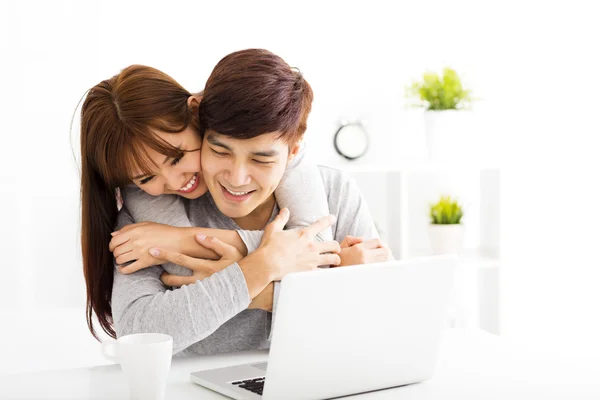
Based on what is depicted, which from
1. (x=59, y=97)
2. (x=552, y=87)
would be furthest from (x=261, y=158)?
(x=552, y=87)

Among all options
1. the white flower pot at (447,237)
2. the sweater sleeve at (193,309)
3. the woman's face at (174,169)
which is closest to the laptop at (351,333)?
the sweater sleeve at (193,309)

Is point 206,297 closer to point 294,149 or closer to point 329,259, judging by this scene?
point 329,259

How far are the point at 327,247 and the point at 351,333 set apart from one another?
441mm

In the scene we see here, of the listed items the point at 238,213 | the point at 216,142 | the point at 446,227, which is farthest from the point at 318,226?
the point at 446,227

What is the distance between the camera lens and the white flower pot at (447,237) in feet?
9.98

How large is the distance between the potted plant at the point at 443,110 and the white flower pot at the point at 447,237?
0.86 ft

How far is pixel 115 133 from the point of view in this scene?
5.37ft

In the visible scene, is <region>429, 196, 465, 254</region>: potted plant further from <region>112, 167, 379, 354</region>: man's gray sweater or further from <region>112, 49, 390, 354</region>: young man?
<region>112, 49, 390, 354</region>: young man

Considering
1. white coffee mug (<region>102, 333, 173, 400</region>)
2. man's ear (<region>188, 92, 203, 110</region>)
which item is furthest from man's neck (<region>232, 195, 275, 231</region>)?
white coffee mug (<region>102, 333, 173, 400</region>)

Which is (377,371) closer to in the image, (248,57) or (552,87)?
(248,57)

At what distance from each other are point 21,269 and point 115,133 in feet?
4.07

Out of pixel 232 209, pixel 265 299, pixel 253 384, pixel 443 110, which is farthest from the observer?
pixel 443 110

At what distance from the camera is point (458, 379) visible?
145cm

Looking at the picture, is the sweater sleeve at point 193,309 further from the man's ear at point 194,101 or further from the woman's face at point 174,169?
the man's ear at point 194,101
